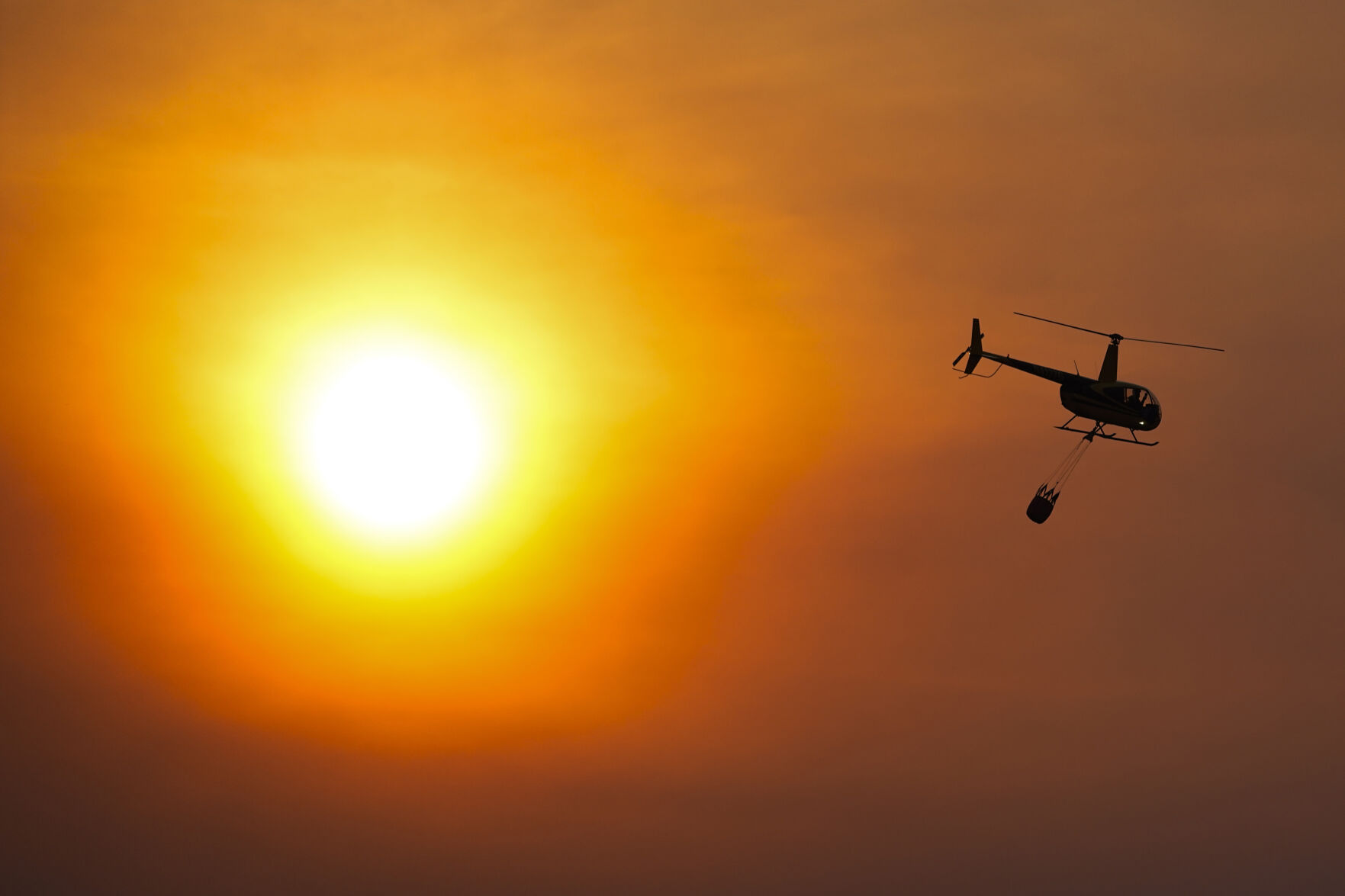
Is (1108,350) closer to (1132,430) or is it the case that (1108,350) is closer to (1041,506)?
(1132,430)

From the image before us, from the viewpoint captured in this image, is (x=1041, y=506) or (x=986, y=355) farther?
(x=986, y=355)

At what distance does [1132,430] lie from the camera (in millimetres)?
108625

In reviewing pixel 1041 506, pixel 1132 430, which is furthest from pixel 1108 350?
pixel 1041 506

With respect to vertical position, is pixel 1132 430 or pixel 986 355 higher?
pixel 986 355

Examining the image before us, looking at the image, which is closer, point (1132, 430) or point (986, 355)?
point (1132, 430)

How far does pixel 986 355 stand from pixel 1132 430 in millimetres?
14760

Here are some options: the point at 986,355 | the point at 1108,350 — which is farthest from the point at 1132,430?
the point at 986,355

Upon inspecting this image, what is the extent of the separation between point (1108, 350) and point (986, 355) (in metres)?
11.2

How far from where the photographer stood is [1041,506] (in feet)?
355

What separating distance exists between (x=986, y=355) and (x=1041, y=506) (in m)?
16.1

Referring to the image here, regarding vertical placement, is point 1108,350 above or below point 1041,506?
above

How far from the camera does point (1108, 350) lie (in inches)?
4345

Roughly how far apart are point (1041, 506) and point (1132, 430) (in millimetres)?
9233

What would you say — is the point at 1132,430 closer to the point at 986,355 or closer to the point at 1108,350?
the point at 1108,350
